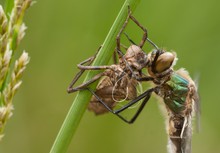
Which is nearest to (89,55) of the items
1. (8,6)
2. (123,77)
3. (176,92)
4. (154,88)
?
(176,92)

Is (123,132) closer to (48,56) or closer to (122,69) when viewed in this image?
(48,56)

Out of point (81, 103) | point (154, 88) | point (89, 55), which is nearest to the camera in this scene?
point (81, 103)

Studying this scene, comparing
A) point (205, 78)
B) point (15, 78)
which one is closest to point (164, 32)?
point (205, 78)

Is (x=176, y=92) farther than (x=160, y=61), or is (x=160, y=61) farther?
(x=176, y=92)

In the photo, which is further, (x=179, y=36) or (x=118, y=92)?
(x=179, y=36)

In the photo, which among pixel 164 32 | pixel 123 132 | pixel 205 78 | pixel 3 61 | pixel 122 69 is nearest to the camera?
pixel 3 61

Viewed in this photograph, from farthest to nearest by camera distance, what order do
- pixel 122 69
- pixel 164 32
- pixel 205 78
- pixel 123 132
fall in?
pixel 123 132
pixel 205 78
pixel 164 32
pixel 122 69

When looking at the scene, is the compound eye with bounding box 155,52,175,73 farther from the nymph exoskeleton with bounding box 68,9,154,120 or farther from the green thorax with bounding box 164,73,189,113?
the green thorax with bounding box 164,73,189,113

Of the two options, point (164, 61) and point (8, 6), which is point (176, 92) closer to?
point (164, 61)
